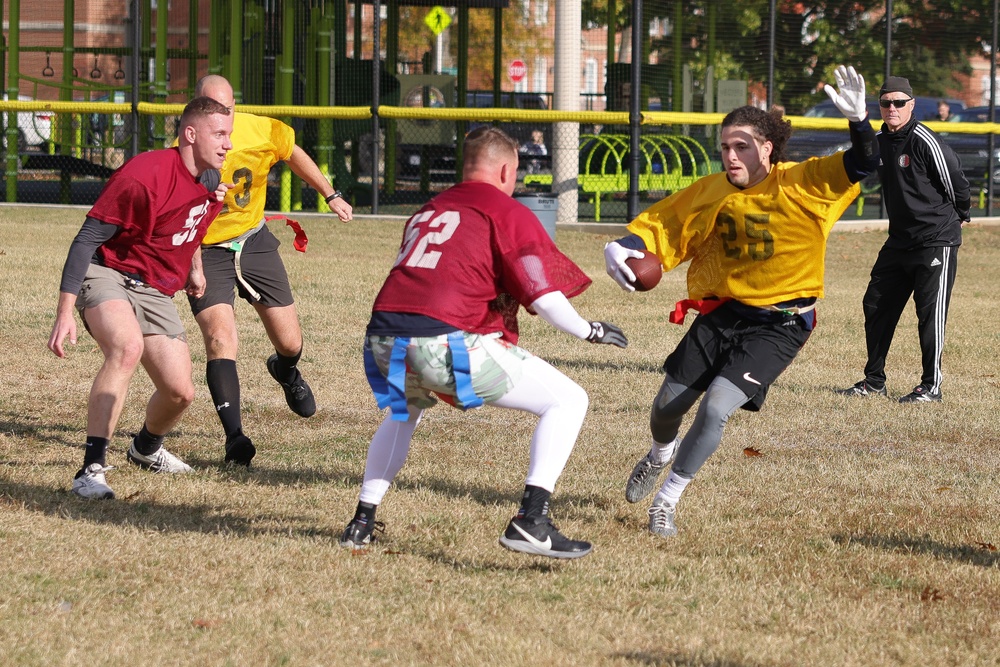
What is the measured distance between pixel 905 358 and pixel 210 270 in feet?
19.8

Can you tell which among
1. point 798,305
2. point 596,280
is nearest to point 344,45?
point 596,280

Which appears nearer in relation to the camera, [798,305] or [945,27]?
[798,305]

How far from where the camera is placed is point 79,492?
6.05 meters

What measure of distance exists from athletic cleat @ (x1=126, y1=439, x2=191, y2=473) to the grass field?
0.06m

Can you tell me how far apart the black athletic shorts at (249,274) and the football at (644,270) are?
229cm

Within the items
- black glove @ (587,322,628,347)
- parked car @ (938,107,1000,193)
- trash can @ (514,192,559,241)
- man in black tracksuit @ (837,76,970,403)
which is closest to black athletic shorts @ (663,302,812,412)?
black glove @ (587,322,628,347)

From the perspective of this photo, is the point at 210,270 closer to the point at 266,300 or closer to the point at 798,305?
the point at 266,300

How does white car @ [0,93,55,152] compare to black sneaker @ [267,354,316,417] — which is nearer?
black sneaker @ [267,354,316,417]

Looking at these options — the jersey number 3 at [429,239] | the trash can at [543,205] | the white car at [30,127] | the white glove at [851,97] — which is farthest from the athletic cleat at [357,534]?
the white car at [30,127]

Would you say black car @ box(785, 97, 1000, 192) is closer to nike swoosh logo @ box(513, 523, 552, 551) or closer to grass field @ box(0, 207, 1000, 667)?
grass field @ box(0, 207, 1000, 667)

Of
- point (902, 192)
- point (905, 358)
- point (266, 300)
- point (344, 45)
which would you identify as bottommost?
point (905, 358)

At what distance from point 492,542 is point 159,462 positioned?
2003 mm

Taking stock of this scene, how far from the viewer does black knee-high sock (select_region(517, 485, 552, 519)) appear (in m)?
4.96

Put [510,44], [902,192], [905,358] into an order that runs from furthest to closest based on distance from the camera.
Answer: [510,44], [905,358], [902,192]
